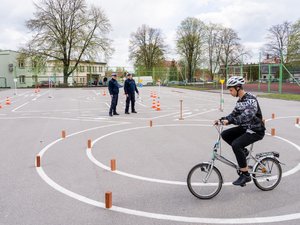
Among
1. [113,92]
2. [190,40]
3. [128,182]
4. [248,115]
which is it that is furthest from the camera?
[190,40]

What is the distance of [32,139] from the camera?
8.48 m

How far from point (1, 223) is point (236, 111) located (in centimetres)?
333

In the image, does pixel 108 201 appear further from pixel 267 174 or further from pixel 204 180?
pixel 267 174

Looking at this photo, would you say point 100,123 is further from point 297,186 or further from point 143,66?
point 143,66

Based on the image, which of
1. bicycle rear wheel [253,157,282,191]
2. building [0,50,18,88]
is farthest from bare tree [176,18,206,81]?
Answer: bicycle rear wheel [253,157,282,191]

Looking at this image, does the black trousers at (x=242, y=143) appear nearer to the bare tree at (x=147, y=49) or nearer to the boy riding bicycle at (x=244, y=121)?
the boy riding bicycle at (x=244, y=121)

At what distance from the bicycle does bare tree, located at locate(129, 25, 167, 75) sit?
58.8m

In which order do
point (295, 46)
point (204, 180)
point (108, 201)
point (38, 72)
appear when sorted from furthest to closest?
point (38, 72) → point (295, 46) → point (204, 180) → point (108, 201)

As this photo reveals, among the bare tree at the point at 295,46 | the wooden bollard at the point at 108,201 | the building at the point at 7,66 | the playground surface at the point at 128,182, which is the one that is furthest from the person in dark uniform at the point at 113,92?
the building at the point at 7,66

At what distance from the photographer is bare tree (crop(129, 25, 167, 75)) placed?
63.5 m

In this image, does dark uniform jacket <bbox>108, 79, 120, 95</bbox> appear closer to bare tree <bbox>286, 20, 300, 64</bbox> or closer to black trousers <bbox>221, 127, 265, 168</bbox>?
black trousers <bbox>221, 127, 265, 168</bbox>

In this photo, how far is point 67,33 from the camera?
48.3 m

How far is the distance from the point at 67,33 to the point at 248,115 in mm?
48039

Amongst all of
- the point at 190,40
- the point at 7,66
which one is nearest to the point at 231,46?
the point at 190,40
